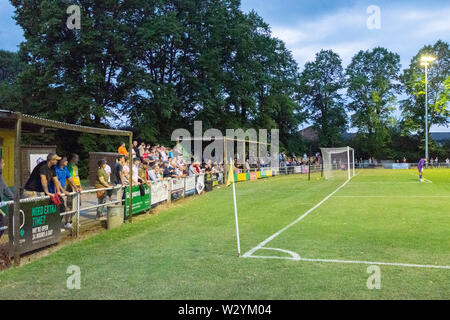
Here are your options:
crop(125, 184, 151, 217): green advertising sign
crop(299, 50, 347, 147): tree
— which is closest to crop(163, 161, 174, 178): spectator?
crop(125, 184, 151, 217): green advertising sign

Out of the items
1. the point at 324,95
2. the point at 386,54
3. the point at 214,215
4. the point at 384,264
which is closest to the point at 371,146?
the point at 324,95

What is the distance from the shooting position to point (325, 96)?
226 ft

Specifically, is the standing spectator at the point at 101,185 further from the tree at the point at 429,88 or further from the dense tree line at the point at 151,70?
the tree at the point at 429,88

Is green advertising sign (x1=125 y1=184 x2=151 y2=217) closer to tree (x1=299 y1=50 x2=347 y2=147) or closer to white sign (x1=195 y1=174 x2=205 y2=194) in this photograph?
white sign (x1=195 y1=174 x2=205 y2=194)

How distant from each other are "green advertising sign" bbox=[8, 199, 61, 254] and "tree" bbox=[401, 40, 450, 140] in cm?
6784

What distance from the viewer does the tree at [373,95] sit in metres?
69.3

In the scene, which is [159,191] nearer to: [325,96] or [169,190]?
[169,190]

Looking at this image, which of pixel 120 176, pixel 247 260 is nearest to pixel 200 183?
pixel 120 176

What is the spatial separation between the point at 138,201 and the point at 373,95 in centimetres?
6393

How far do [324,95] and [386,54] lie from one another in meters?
15.0

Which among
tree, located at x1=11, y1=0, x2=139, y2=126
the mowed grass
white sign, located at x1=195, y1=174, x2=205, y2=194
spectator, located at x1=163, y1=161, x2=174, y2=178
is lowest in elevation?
the mowed grass

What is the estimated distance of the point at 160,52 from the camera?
38.0 meters

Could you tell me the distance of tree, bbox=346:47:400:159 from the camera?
6931 centimetres

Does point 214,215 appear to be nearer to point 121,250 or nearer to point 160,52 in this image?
point 121,250
